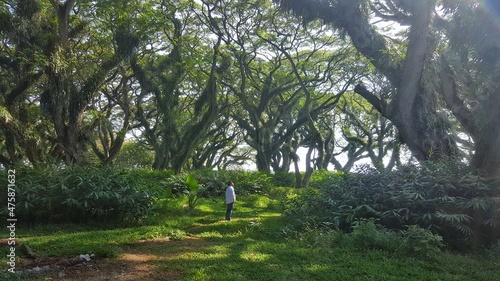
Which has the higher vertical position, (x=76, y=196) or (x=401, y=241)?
(x=76, y=196)

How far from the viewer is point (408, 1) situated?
11.6 m

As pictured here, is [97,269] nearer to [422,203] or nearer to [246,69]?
[422,203]

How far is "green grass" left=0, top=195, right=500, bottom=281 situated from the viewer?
511cm

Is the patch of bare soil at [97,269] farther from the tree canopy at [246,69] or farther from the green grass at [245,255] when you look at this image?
the tree canopy at [246,69]

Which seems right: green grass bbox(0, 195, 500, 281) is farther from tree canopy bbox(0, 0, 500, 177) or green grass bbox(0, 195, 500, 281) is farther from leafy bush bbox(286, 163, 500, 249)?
tree canopy bbox(0, 0, 500, 177)

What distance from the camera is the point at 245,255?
238 inches

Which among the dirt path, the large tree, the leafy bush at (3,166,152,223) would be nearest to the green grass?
the dirt path

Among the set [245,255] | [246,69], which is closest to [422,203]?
[245,255]

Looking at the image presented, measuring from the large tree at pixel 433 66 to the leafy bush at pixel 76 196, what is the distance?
23.4 feet

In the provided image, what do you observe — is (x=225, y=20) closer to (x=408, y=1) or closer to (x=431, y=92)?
(x=408, y=1)

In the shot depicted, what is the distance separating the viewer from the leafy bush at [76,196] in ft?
26.0

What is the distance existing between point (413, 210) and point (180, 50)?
12.8 meters

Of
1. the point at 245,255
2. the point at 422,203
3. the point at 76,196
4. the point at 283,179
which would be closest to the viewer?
the point at 245,255

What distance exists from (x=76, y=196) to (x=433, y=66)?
9.64m
